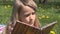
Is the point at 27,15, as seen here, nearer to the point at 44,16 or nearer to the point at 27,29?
the point at 27,29

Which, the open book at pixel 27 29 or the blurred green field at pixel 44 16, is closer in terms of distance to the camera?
the open book at pixel 27 29

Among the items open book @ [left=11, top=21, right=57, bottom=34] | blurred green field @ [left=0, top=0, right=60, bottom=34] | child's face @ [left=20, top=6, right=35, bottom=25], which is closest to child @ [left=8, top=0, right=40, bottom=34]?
child's face @ [left=20, top=6, right=35, bottom=25]

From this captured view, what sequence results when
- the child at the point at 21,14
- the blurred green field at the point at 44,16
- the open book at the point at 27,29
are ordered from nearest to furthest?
1. the open book at the point at 27,29
2. the child at the point at 21,14
3. the blurred green field at the point at 44,16

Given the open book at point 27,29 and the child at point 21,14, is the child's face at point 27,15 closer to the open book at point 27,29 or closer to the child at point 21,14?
the child at point 21,14

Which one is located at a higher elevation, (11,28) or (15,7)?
(15,7)

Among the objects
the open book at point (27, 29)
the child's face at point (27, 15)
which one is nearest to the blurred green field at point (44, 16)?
the child's face at point (27, 15)

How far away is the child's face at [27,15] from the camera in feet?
14.3

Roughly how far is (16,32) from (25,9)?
1.21 ft

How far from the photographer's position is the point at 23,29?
4.19 meters

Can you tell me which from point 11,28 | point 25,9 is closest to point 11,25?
point 11,28

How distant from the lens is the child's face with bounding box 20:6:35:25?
172 inches

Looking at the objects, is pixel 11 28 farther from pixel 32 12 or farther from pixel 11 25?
pixel 32 12

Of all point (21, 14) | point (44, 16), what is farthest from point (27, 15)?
point (44, 16)

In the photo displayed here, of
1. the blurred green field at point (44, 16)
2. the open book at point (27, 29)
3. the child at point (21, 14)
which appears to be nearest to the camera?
the open book at point (27, 29)
